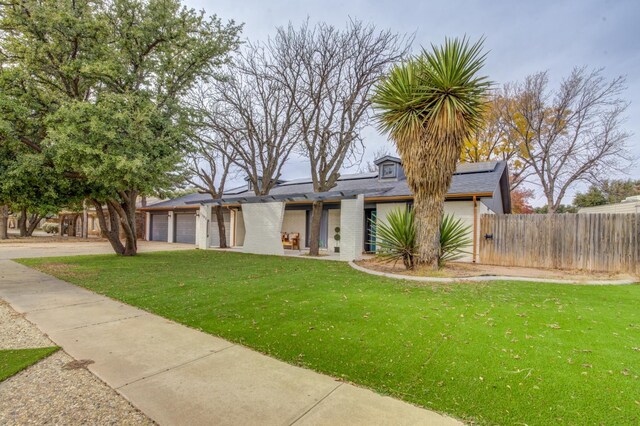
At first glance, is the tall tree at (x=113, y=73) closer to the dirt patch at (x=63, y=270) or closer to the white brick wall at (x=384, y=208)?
the dirt patch at (x=63, y=270)

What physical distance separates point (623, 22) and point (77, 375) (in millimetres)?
18065

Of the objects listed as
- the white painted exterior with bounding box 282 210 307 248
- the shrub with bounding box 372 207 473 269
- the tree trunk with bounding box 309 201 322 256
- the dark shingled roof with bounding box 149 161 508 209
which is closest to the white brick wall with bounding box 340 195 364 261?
the dark shingled roof with bounding box 149 161 508 209

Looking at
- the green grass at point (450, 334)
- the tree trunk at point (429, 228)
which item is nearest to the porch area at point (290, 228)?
the tree trunk at point (429, 228)

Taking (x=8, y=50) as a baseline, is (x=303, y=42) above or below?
above

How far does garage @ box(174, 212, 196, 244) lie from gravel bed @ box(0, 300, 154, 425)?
2083 cm

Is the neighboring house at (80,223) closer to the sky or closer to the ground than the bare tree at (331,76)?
closer to the ground

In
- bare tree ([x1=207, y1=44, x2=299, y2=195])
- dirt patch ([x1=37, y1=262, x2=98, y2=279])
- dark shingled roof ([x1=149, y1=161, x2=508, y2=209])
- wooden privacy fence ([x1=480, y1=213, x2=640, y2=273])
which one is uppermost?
bare tree ([x1=207, y1=44, x2=299, y2=195])

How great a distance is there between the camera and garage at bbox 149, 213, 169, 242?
1017 inches

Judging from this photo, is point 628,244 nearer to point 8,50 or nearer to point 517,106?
point 517,106

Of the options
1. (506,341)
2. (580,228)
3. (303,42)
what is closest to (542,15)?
(580,228)

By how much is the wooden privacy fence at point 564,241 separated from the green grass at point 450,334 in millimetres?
2718

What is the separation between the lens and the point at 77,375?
3.22 metres

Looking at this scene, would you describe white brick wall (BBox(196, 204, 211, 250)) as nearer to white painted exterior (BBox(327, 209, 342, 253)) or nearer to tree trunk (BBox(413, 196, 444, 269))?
white painted exterior (BBox(327, 209, 342, 253))

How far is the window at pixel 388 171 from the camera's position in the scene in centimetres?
1705
